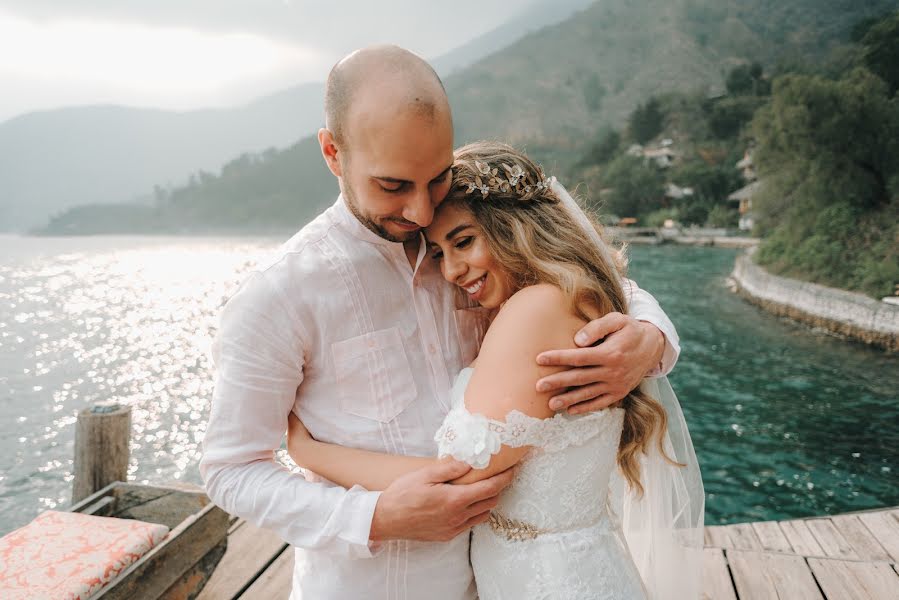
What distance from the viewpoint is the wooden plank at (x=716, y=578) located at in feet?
7.82

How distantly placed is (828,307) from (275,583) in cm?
1748

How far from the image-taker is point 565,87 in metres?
100

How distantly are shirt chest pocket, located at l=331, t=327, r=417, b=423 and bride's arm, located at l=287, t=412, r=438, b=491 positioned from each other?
83 mm

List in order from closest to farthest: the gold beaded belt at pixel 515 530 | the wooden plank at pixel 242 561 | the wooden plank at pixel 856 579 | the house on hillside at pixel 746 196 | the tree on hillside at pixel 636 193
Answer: the gold beaded belt at pixel 515 530, the wooden plank at pixel 856 579, the wooden plank at pixel 242 561, the house on hillside at pixel 746 196, the tree on hillside at pixel 636 193

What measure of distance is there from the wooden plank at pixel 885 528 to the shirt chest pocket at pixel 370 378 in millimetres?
2941

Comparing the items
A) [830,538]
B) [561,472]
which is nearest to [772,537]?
[830,538]

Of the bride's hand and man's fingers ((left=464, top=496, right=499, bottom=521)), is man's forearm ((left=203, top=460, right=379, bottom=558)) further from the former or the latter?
man's fingers ((left=464, top=496, right=499, bottom=521))

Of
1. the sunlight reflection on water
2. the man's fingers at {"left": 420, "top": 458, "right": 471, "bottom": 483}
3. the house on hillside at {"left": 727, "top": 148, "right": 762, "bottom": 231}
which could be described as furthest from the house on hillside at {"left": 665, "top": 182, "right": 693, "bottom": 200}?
the man's fingers at {"left": 420, "top": 458, "right": 471, "bottom": 483}

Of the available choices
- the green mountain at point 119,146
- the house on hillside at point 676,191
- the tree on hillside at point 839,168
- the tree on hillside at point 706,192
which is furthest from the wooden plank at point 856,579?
the green mountain at point 119,146

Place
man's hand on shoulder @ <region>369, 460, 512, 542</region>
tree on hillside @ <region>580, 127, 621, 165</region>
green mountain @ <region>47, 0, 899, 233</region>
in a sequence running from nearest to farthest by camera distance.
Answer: man's hand on shoulder @ <region>369, 460, 512, 542</region> < tree on hillside @ <region>580, 127, 621, 165</region> < green mountain @ <region>47, 0, 899, 233</region>

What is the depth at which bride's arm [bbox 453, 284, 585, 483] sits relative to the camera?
1.18 metres

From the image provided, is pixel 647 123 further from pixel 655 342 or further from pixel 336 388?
pixel 336 388

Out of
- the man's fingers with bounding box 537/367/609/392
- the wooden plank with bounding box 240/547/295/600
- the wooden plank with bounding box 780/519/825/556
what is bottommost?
the wooden plank with bounding box 780/519/825/556

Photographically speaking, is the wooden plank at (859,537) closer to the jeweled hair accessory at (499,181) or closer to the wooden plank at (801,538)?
the wooden plank at (801,538)
